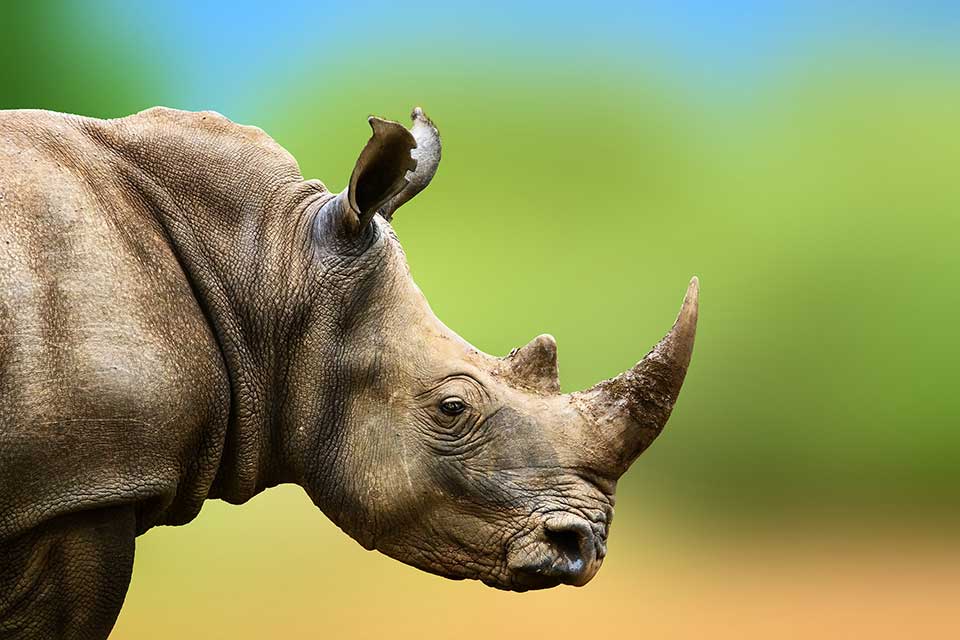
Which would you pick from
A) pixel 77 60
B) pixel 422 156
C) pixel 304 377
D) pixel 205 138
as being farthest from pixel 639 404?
pixel 77 60

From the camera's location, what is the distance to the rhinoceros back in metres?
3.01

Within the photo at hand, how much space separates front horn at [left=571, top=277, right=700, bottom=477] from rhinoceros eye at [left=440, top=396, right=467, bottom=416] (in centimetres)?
28

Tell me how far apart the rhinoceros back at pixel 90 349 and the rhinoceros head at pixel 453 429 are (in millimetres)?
337

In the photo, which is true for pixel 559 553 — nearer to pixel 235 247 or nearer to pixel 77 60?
pixel 235 247

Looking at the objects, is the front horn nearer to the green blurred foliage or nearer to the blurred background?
the blurred background

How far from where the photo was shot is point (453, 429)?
11.4ft

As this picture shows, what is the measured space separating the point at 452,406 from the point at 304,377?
0.35 m

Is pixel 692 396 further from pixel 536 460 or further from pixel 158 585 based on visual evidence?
pixel 536 460

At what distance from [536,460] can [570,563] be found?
0.25 m

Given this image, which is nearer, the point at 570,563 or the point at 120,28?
the point at 570,563

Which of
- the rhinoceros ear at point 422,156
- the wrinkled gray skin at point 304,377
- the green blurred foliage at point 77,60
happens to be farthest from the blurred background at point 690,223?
the wrinkled gray skin at point 304,377

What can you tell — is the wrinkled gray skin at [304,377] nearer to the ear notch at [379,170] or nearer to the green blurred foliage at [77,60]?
the ear notch at [379,170]

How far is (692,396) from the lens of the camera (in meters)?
6.27

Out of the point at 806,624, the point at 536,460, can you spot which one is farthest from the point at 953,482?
the point at 536,460
